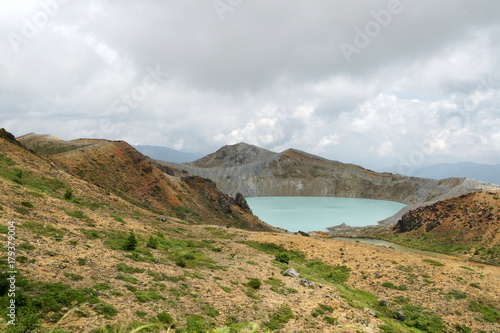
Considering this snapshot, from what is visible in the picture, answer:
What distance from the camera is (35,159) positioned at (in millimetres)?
34406

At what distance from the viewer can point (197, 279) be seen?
53.8 feet

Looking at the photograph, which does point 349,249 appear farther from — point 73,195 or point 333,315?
point 73,195

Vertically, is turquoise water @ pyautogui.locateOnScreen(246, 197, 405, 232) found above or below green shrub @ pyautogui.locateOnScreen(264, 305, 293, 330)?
below

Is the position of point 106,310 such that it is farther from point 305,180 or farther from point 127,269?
point 305,180

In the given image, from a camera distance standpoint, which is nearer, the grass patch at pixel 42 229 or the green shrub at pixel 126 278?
the green shrub at pixel 126 278

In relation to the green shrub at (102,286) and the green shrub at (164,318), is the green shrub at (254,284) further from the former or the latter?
the green shrub at (102,286)

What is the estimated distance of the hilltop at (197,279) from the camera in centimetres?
1081

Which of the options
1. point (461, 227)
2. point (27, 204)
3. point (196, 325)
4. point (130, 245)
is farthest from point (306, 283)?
point (461, 227)

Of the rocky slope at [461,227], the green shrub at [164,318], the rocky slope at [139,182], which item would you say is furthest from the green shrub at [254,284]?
the rocky slope at [461,227]

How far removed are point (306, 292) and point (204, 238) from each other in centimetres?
1566

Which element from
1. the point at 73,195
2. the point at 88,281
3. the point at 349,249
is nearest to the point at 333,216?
the point at 349,249

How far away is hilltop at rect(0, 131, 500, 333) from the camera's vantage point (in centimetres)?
1081

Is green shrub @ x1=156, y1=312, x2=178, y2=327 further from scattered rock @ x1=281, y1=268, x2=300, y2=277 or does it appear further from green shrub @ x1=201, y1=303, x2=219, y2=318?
scattered rock @ x1=281, y1=268, x2=300, y2=277

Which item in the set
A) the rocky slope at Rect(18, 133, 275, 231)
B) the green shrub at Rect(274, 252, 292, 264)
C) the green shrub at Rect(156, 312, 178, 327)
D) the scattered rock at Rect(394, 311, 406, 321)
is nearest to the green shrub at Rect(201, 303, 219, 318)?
the green shrub at Rect(156, 312, 178, 327)
